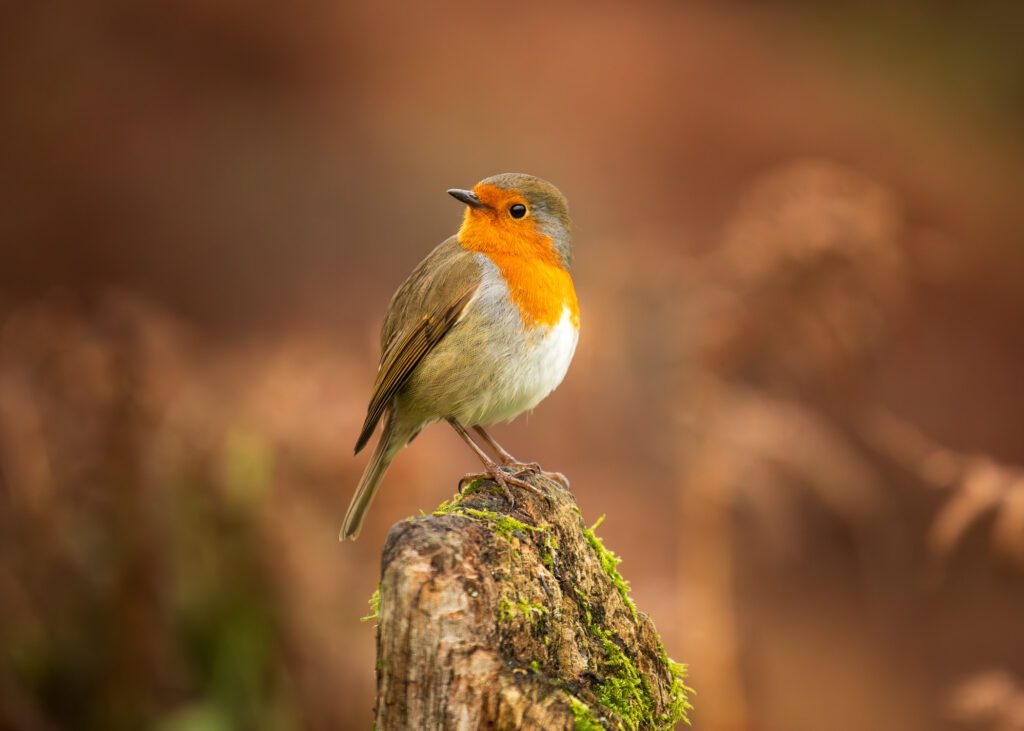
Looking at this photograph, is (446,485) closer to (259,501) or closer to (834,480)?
(259,501)

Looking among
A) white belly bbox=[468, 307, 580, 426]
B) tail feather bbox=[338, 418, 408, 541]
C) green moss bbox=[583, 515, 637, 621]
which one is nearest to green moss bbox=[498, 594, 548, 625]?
green moss bbox=[583, 515, 637, 621]

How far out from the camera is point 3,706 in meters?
4.46

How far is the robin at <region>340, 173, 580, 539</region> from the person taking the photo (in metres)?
3.08

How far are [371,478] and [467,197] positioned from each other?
3.04 ft

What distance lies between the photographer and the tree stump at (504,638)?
5.79 ft

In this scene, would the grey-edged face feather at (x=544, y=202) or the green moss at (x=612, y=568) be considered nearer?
the green moss at (x=612, y=568)

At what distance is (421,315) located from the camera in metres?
3.20

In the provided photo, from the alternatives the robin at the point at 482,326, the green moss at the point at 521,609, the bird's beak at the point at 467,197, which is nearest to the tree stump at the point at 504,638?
the green moss at the point at 521,609

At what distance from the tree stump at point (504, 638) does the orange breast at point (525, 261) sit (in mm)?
979

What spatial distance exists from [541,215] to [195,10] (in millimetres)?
7536

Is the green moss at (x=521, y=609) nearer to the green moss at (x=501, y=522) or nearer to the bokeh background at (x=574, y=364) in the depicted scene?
the green moss at (x=501, y=522)

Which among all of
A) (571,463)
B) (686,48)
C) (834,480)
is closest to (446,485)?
(571,463)

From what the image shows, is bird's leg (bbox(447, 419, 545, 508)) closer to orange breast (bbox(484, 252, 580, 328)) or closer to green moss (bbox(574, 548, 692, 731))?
green moss (bbox(574, 548, 692, 731))

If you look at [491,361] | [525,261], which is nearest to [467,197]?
[525,261]
